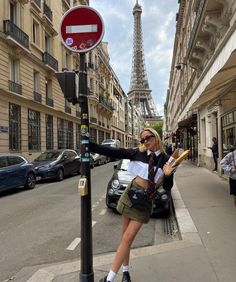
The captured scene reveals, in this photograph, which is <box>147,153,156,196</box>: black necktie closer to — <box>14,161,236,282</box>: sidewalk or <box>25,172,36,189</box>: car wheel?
<box>14,161,236,282</box>: sidewalk

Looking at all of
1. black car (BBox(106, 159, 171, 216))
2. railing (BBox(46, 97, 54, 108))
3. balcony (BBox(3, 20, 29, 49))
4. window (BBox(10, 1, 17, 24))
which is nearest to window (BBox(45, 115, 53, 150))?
railing (BBox(46, 97, 54, 108))

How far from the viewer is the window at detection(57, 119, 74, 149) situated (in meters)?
35.9

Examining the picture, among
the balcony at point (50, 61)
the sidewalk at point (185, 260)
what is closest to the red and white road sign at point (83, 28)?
the sidewalk at point (185, 260)

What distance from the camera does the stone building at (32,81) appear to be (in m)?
24.2

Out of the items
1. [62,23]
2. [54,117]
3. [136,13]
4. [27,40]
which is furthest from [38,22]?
[136,13]

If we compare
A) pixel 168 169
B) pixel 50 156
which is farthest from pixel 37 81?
pixel 168 169

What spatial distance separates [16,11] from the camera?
2666 centimetres

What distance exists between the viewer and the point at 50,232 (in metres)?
7.40

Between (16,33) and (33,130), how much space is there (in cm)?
738

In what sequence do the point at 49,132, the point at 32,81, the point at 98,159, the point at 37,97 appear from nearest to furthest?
the point at 32,81, the point at 37,97, the point at 98,159, the point at 49,132

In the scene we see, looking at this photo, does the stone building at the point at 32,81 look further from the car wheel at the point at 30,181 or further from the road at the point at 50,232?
the road at the point at 50,232

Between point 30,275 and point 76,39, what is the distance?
10.1 feet

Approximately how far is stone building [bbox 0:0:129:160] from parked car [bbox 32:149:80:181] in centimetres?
485

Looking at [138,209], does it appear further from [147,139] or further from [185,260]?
[185,260]
